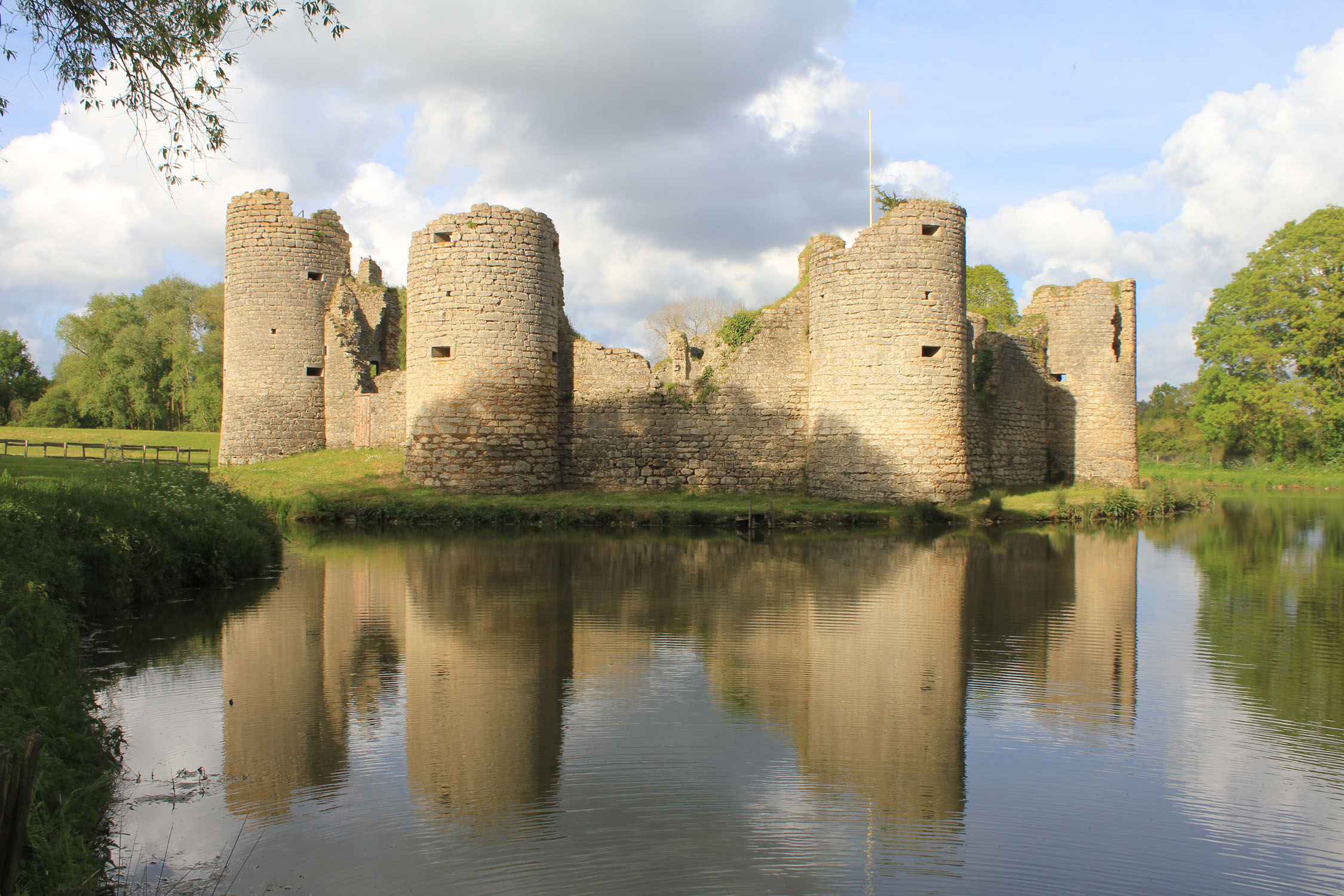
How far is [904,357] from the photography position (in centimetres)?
1975

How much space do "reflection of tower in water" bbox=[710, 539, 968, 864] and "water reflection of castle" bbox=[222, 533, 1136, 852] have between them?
0.02 meters

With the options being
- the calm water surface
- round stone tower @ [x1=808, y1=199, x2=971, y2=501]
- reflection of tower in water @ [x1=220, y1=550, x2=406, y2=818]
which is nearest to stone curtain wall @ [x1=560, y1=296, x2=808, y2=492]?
round stone tower @ [x1=808, y1=199, x2=971, y2=501]

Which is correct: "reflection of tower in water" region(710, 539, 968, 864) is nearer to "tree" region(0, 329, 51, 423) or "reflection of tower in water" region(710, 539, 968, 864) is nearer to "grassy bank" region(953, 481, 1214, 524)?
"grassy bank" region(953, 481, 1214, 524)

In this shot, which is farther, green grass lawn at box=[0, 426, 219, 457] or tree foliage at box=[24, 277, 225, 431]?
tree foliage at box=[24, 277, 225, 431]

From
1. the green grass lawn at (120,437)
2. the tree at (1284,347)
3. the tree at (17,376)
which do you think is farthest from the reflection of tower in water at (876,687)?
the tree at (17,376)

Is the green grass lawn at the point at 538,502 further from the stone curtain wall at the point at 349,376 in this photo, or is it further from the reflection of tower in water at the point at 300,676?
the reflection of tower in water at the point at 300,676

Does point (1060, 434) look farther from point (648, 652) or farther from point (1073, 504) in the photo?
point (648, 652)

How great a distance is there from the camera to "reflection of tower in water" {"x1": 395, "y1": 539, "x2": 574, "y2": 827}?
4.95 metres

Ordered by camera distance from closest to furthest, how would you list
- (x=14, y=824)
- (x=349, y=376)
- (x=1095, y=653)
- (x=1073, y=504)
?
(x=14, y=824), (x=1095, y=653), (x=1073, y=504), (x=349, y=376)

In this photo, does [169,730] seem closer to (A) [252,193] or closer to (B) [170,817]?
(B) [170,817]

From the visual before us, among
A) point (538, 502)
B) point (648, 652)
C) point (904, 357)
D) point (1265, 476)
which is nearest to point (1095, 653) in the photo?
point (648, 652)

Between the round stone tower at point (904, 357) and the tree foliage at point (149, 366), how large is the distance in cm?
3360

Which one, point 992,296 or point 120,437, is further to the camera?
point 992,296

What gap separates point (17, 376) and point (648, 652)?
63.9m
